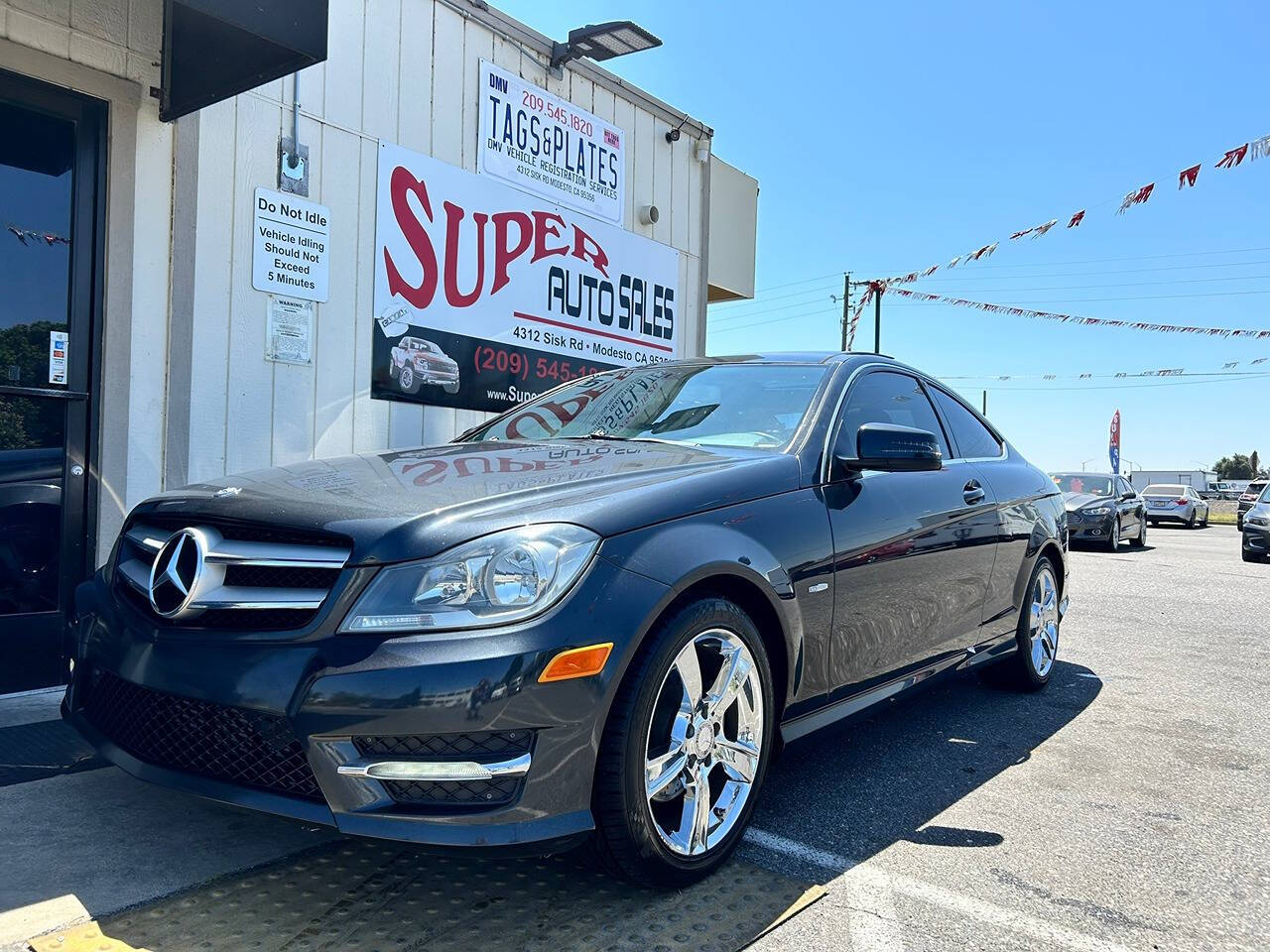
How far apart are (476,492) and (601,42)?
18.3 ft

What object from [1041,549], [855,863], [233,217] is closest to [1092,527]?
[1041,549]

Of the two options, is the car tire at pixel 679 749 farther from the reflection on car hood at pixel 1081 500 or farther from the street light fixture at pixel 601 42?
the reflection on car hood at pixel 1081 500

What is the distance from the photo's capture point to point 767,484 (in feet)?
10.1

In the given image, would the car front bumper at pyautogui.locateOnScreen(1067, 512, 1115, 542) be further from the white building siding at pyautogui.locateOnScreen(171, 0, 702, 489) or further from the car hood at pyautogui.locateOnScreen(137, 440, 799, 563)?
the car hood at pyautogui.locateOnScreen(137, 440, 799, 563)

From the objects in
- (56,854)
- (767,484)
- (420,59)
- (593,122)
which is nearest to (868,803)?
(767,484)

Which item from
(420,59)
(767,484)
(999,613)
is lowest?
(999,613)

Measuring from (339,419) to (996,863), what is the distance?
433 centimetres

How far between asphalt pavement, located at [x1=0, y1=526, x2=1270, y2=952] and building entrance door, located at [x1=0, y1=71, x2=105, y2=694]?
0.49 meters

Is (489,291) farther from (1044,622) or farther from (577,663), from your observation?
(577,663)

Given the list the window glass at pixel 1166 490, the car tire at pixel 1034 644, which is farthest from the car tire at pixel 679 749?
the window glass at pixel 1166 490

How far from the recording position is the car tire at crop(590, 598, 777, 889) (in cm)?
238

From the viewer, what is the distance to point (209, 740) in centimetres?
238

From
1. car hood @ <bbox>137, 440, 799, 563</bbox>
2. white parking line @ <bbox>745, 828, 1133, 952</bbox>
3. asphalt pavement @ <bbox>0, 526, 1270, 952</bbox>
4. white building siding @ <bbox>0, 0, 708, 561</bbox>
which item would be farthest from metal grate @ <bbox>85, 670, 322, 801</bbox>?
white building siding @ <bbox>0, 0, 708, 561</bbox>

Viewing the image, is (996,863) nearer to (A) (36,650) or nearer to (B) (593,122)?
(A) (36,650)
